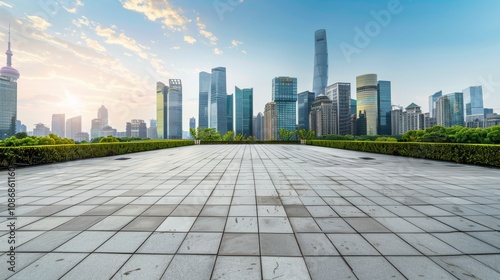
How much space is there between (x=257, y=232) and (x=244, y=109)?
16028cm

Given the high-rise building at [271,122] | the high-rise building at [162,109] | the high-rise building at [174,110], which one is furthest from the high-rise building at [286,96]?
the high-rise building at [162,109]

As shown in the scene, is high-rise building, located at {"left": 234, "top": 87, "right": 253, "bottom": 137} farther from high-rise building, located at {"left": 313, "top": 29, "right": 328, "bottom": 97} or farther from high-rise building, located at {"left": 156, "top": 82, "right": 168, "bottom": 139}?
high-rise building, located at {"left": 156, "top": 82, "right": 168, "bottom": 139}

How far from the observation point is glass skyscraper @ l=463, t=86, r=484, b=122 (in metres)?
114

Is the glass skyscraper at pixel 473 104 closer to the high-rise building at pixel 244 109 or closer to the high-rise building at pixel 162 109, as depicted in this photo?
the high-rise building at pixel 244 109

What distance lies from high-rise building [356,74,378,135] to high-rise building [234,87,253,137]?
75.7m

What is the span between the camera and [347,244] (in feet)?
8.79

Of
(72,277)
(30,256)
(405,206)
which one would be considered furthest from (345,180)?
(30,256)

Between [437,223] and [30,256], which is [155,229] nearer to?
[30,256]

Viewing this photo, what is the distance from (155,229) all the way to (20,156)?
10405 mm

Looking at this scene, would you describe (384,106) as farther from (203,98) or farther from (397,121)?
(203,98)

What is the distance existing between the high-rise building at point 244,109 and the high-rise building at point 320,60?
56107mm

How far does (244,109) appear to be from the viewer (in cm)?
16112

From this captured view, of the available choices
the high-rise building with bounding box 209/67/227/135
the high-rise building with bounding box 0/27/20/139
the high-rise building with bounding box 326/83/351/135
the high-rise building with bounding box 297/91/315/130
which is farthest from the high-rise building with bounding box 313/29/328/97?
the high-rise building with bounding box 0/27/20/139

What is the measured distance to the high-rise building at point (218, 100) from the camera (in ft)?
473
